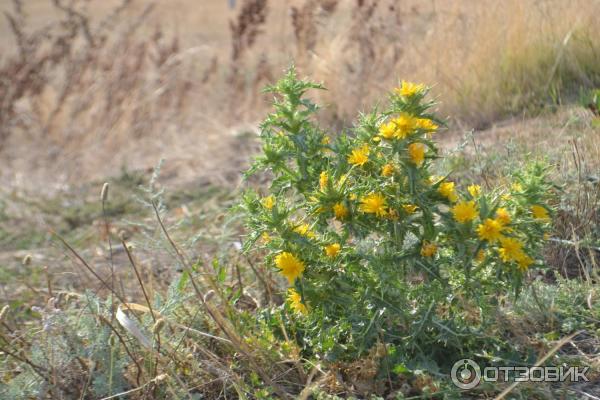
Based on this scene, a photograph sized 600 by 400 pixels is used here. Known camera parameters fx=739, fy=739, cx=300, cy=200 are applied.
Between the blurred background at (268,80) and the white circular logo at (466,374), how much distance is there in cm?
135

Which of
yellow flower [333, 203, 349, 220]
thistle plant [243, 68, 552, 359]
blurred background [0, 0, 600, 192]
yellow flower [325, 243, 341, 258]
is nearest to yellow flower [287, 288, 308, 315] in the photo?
thistle plant [243, 68, 552, 359]

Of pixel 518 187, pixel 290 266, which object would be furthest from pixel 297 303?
pixel 518 187

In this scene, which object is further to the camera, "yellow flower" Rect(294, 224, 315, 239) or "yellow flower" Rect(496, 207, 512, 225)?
"yellow flower" Rect(294, 224, 315, 239)

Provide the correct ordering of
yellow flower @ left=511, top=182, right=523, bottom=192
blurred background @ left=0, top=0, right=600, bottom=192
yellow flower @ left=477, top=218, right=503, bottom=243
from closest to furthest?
yellow flower @ left=477, top=218, right=503, bottom=243
yellow flower @ left=511, top=182, right=523, bottom=192
blurred background @ left=0, top=0, right=600, bottom=192

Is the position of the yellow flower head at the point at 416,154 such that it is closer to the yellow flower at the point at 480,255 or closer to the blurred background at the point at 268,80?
the yellow flower at the point at 480,255

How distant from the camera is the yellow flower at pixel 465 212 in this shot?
69.3 inches

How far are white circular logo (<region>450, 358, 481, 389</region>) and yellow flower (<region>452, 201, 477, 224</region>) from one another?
417 mm

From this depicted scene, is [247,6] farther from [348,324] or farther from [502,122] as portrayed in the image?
[348,324]

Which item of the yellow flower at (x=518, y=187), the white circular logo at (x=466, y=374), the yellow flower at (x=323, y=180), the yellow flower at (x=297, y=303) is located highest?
the yellow flower at (x=323, y=180)

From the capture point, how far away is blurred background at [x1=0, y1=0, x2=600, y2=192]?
13.2 ft

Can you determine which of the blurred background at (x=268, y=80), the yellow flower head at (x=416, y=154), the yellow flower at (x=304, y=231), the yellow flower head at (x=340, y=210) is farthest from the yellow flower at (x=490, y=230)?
the blurred background at (x=268, y=80)

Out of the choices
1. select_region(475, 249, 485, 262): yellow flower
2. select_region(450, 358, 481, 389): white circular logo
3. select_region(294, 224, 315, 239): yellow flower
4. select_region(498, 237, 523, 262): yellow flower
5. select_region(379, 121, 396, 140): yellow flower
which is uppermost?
select_region(379, 121, 396, 140): yellow flower

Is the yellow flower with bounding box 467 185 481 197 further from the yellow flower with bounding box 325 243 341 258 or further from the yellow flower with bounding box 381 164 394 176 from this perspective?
the yellow flower with bounding box 325 243 341 258

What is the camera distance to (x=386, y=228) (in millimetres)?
1906
